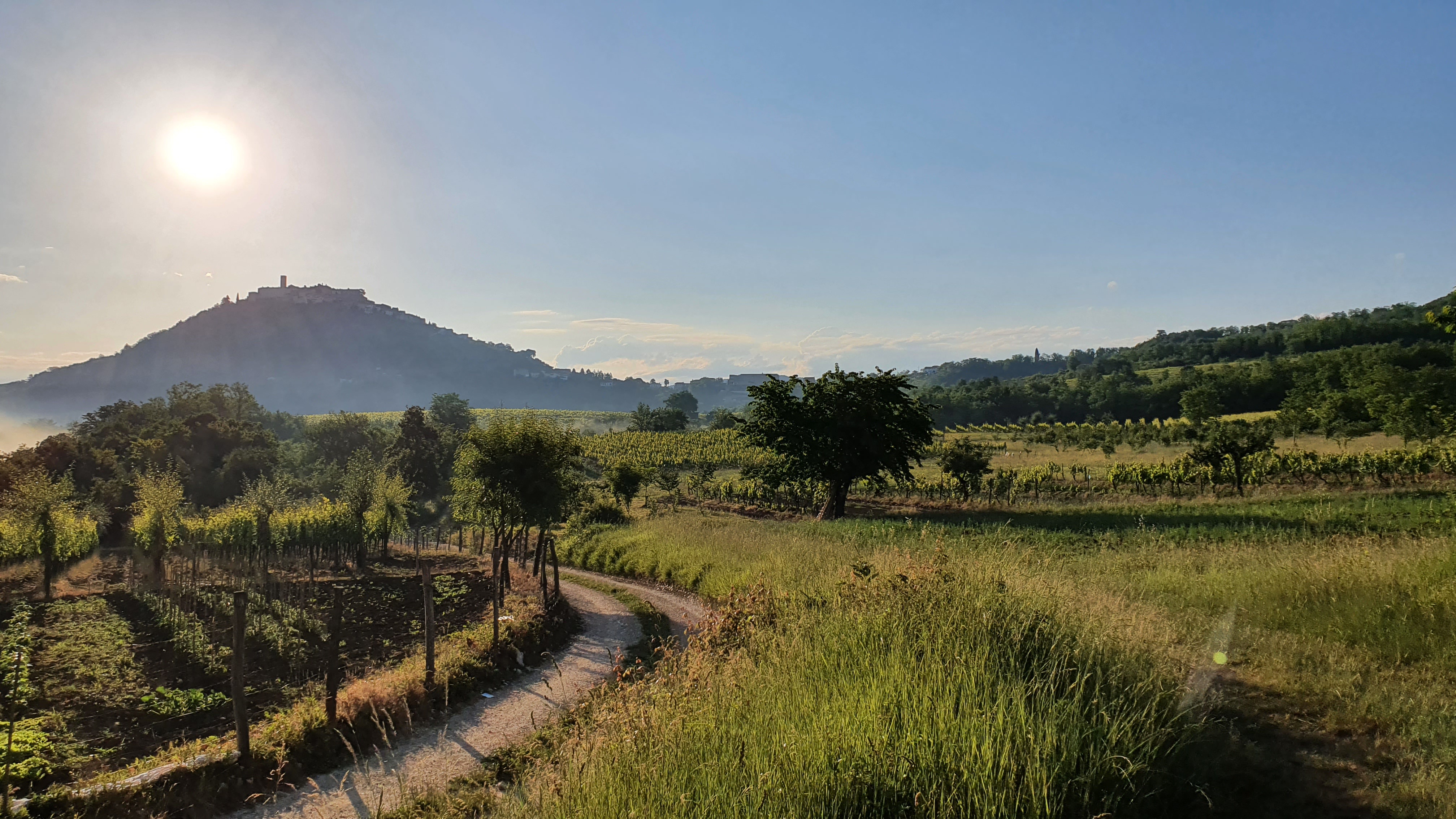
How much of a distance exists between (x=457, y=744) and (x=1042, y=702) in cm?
730

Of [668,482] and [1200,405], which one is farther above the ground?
[1200,405]

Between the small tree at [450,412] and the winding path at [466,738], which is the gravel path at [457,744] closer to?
the winding path at [466,738]

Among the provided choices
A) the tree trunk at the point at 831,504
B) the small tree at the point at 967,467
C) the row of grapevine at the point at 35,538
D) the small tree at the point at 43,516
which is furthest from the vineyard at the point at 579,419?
the tree trunk at the point at 831,504

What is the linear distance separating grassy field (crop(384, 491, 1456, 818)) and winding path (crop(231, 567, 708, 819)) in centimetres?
92

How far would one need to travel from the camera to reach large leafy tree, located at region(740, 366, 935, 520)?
26.0 m

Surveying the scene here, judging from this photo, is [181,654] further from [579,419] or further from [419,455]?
[579,419]

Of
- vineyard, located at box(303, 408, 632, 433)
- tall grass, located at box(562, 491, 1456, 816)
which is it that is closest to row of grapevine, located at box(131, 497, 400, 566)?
tall grass, located at box(562, 491, 1456, 816)

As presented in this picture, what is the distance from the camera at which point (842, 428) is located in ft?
86.0

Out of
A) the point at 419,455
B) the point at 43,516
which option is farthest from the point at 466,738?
the point at 419,455

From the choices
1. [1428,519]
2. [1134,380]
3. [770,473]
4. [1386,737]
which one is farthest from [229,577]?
[1134,380]

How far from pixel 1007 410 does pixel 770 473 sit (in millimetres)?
85809

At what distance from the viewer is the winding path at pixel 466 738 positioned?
6.52 metres

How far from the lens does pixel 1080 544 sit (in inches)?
570

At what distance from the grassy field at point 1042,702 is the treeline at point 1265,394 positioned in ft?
53.7
